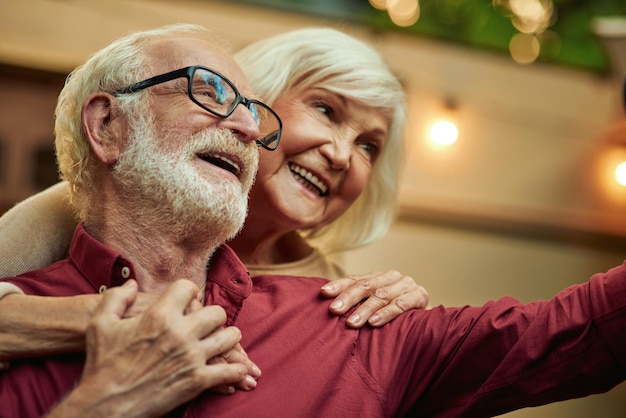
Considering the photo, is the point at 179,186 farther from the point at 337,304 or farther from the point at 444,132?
the point at 444,132

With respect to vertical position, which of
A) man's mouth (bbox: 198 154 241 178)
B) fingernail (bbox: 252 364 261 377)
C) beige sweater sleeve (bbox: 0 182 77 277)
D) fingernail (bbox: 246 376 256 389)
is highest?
man's mouth (bbox: 198 154 241 178)

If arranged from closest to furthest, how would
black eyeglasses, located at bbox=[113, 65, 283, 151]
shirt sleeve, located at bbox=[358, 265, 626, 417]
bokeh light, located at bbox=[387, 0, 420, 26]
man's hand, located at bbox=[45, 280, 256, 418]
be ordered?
man's hand, located at bbox=[45, 280, 256, 418] < shirt sleeve, located at bbox=[358, 265, 626, 417] < black eyeglasses, located at bbox=[113, 65, 283, 151] < bokeh light, located at bbox=[387, 0, 420, 26]

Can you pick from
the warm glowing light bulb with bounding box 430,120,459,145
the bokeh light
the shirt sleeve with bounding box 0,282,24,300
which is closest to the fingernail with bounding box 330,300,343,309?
the shirt sleeve with bounding box 0,282,24,300

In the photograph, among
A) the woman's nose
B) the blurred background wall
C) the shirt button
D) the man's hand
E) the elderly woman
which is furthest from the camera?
the blurred background wall

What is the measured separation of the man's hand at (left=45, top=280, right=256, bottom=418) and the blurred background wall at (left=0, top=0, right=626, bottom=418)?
3.26 m

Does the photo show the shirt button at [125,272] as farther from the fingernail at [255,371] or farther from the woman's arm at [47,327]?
the fingernail at [255,371]

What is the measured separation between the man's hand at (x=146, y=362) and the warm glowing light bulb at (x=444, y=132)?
373cm

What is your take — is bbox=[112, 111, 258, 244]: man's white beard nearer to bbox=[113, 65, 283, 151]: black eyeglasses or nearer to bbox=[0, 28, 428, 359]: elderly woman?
bbox=[113, 65, 283, 151]: black eyeglasses

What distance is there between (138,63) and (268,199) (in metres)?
0.53

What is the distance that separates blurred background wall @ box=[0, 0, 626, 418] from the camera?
14.3ft

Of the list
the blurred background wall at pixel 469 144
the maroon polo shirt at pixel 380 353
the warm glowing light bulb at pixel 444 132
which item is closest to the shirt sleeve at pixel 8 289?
the maroon polo shirt at pixel 380 353

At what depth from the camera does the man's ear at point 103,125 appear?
1628mm

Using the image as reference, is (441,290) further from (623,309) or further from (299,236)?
(623,309)

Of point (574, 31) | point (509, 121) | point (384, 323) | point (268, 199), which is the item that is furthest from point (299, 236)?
point (574, 31)
